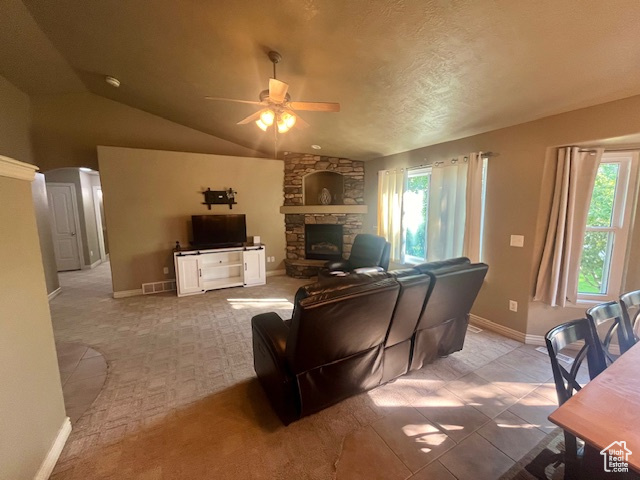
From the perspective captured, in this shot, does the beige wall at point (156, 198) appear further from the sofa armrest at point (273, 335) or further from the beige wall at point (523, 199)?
the beige wall at point (523, 199)

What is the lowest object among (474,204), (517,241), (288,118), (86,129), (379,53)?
(517,241)

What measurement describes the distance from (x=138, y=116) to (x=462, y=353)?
654 centimetres

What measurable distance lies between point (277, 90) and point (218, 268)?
147 inches

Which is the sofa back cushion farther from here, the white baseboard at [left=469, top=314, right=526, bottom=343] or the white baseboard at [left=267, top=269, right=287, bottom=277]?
the white baseboard at [left=267, top=269, right=287, bottom=277]

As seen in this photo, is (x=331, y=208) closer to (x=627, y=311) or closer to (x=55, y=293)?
(x=627, y=311)

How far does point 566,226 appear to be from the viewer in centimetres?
265

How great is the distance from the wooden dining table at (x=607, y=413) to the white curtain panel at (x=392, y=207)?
11.5 feet

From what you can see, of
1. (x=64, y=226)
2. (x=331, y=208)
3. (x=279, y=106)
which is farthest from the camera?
(x=64, y=226)

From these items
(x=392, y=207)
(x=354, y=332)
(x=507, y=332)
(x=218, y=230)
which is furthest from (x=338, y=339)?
(x=218, y=230)

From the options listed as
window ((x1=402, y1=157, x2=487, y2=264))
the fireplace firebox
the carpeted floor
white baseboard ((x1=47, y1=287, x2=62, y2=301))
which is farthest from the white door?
window ((x1=402, y1=157, x2=487, y2=264))

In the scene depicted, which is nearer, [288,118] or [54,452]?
[54,452]

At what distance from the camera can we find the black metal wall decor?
16.4 ft

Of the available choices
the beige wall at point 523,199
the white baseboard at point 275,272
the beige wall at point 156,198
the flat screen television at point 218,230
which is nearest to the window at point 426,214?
the beige wall at point 523,199

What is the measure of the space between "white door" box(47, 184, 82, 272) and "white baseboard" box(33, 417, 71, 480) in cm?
643
